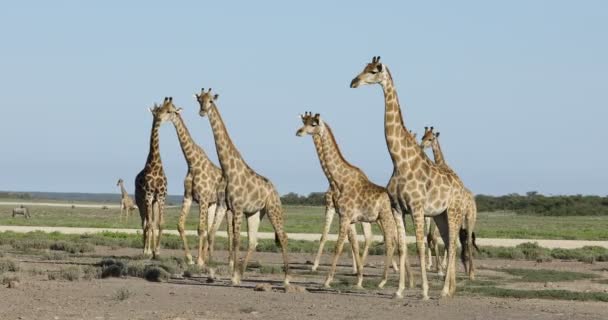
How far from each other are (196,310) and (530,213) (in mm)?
68813

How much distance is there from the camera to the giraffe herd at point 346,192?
741 inches

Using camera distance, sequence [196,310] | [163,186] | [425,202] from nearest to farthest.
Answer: [196,310] < [425,202] < [163,186]

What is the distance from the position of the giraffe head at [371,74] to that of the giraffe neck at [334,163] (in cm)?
225

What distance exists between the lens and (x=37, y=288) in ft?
64.8

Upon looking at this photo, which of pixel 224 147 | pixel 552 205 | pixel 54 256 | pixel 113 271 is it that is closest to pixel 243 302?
pixel 224 147

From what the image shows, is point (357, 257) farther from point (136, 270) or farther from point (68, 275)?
point (68, 275)

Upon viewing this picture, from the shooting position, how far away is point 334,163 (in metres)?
20.9

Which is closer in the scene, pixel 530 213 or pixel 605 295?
pixel 605 295

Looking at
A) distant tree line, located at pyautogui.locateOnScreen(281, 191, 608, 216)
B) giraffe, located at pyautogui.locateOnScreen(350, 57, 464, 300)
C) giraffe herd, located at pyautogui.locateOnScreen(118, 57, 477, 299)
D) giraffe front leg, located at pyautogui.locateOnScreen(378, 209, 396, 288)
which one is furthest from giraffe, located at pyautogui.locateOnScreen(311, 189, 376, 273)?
distant tree line, located at pyautogui.locateOnScreen(281, 191, 608, 216)

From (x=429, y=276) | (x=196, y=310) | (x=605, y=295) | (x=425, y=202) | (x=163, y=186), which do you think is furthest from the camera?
(x=163, y=186)

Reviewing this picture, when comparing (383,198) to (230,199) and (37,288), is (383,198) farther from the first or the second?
(37,288)

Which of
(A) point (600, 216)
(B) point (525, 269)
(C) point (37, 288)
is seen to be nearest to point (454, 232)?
(C) point (37, 288)

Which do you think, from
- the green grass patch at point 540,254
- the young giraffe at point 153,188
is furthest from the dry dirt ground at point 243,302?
the green grass patch at point 540,254

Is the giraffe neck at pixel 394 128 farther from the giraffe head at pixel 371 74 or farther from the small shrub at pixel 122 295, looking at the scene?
the small shrub at pixel 122 295
